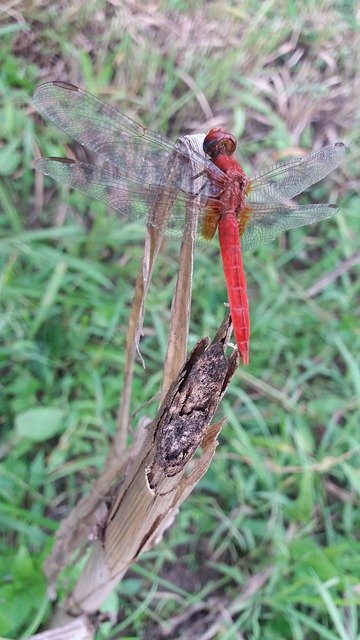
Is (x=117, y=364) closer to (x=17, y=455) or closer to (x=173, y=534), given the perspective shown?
(x=17, y=455)

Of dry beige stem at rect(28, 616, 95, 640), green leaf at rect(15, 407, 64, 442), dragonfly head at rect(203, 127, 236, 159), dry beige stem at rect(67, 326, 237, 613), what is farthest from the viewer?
green leaf at rect(15, 407, 64, 442)

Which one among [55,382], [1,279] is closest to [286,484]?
[55,382]

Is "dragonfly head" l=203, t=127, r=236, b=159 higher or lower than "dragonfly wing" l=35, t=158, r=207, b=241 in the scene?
higher

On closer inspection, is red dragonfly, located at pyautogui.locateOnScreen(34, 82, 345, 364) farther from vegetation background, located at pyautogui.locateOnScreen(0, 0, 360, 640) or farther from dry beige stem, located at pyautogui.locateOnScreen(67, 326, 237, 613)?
vegetation background, located at pyautogui.locateOnScreen(0, 0, 360, 640)

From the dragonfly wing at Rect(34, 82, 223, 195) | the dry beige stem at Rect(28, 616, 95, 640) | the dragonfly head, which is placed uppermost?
the dragonfly head

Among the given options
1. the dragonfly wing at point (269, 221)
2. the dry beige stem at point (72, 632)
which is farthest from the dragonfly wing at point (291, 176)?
the dry beige stem at point (72, 632)

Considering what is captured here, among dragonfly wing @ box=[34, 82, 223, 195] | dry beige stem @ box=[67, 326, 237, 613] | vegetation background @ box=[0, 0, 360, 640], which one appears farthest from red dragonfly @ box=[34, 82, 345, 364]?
vegetation background @ box=[0, 0, 360, 640]

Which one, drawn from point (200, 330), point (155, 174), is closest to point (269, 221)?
point (155, 174)
